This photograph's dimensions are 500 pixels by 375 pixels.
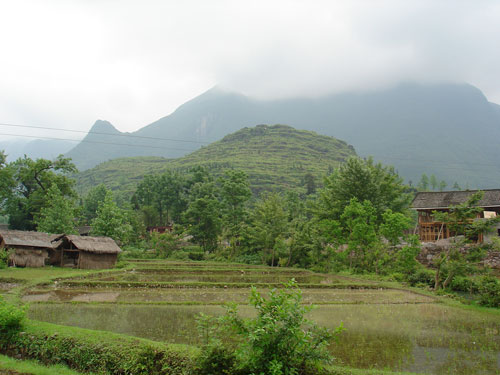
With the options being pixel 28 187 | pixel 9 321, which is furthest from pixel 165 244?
pixel 9 321

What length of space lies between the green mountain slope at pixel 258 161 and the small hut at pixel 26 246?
62.6 m

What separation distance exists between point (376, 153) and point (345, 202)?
173 metres

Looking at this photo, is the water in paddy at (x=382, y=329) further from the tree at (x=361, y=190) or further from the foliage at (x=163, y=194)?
the foliage at (x=163, y=194)

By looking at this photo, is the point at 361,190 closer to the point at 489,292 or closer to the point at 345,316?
the point at 489,292

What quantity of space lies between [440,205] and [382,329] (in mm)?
23982

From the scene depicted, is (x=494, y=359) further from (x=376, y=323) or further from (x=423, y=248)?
(x=423, y=248)

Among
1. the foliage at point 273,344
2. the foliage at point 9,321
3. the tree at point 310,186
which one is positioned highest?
the tree at point 310,186

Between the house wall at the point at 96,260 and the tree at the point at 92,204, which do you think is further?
the tree at the point at 92,204

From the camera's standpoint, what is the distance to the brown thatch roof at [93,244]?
26188 millimetres

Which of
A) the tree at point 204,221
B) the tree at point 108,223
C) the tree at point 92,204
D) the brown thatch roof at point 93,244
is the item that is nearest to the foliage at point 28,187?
the tree at point 108,223

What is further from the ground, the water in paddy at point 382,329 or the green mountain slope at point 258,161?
the green mountain slope at point 258,161

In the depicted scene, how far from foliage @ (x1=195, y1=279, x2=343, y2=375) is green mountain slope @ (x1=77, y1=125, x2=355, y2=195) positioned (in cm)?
7906

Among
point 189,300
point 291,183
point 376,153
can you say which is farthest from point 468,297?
point 376,153

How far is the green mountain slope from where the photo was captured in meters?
93.7
